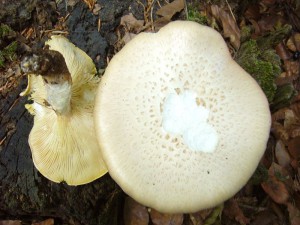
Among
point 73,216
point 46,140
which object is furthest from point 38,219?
point 46,140

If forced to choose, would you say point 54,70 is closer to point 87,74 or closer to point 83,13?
point 87,74

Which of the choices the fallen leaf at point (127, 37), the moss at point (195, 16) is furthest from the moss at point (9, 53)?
the moss at point (195, 16)

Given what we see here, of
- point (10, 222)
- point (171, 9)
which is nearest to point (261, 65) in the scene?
point (171, 9)

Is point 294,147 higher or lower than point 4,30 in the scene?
lower

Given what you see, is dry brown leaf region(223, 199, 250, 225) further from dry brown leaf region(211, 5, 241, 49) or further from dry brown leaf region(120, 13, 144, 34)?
dry brown leaf region(120, 13, 144, 34)

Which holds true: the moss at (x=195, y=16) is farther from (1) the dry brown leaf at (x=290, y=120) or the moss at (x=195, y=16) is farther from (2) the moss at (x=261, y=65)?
(1) the dry brown leaf at (x=290, y=120)

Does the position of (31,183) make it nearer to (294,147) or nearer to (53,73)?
(53,73)

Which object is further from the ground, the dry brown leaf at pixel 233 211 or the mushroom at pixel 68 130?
the mushroom at pixel 68 130
